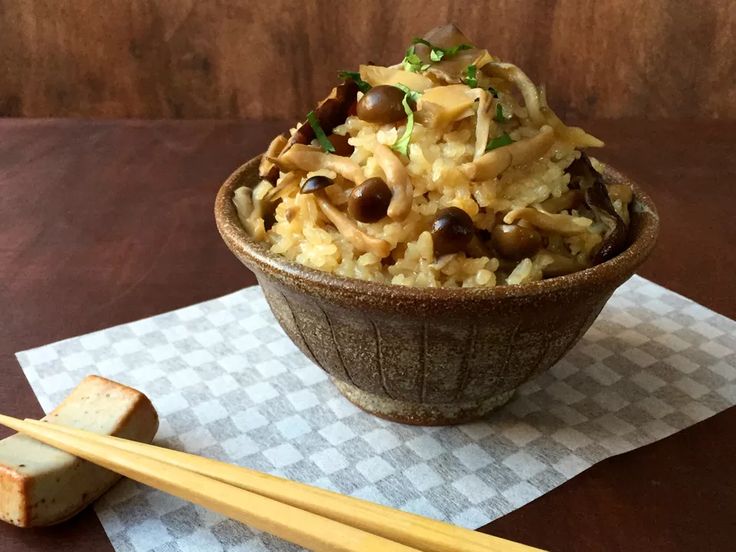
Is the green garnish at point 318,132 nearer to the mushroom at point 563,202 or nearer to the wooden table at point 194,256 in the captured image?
the mushroom at point 563,202

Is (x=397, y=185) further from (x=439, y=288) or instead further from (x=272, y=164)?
(x=272, y=164)

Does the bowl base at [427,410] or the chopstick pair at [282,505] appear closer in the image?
the chopstick pair at [282,505]

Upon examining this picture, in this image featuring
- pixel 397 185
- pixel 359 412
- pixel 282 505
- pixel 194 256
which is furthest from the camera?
pixel 194 256

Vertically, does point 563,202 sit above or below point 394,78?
below

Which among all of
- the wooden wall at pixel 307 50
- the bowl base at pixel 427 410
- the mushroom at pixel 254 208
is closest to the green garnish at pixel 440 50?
the mushroom at pixel 254 208

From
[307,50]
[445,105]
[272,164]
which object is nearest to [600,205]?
[445,105]

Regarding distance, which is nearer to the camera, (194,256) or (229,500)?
(229,500)

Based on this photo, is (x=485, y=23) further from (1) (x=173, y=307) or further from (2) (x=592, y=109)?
(1) (x=173, y=307)
